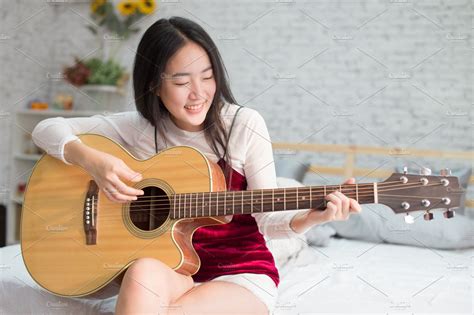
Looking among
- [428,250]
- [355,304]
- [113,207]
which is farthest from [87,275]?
[428,250]

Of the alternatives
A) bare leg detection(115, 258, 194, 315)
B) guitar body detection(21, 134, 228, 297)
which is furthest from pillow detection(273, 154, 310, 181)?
bare leg detection(115, 258, 194, 315)

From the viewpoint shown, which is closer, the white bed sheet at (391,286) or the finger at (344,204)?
the finger at (344,204)

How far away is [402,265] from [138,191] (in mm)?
451

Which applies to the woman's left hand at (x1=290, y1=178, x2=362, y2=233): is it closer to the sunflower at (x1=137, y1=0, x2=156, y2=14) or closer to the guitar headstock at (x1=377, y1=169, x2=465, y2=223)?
the guitar headstock at (x1=377, y1=169, x2=465, y2=223)

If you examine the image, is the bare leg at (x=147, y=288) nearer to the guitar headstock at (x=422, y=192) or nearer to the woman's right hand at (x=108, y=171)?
the woman's right hand at (x=108, y=171)

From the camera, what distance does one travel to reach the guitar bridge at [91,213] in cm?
84

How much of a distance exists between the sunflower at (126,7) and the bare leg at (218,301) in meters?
1.49

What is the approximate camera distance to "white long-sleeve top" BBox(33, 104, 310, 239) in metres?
0.85

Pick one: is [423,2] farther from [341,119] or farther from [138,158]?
[138,158]

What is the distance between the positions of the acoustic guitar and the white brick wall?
0.59 feet

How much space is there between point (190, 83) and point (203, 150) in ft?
0.40

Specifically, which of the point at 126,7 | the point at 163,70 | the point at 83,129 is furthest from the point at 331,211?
the point at 126,7

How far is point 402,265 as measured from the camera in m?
0.92

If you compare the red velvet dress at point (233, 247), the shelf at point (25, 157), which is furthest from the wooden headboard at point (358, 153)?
the shelf at point (25, 157)
